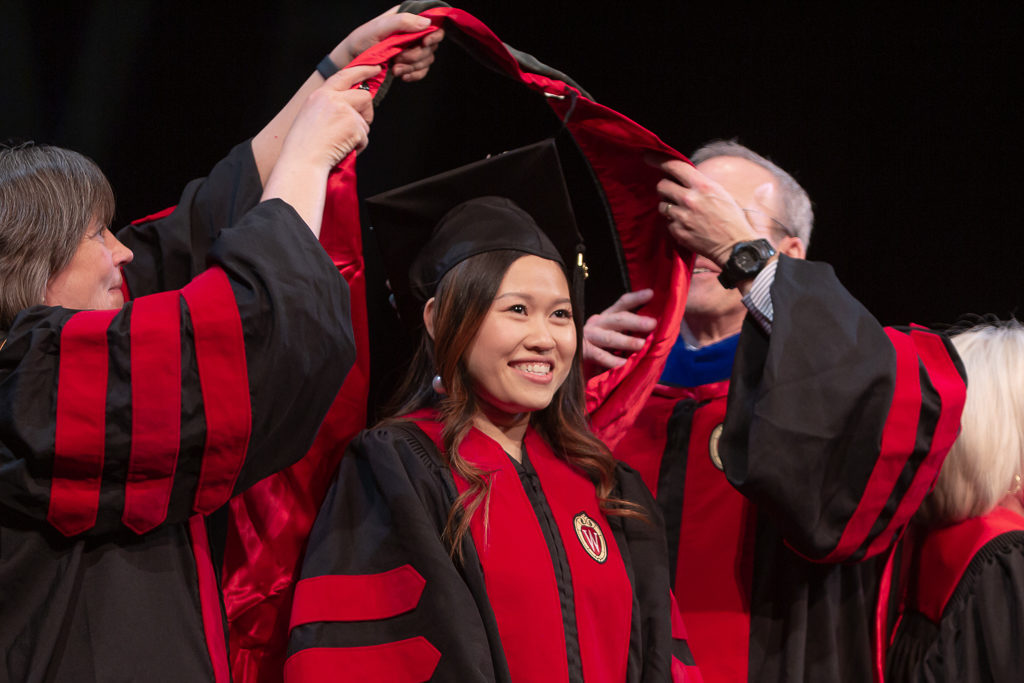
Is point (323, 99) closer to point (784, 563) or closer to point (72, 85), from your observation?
point (72, 85)

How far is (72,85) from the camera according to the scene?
2.72 metres

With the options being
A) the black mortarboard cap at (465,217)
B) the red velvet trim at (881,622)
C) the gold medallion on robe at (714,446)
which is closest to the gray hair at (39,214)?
the black mortarboard cap at (465,217)

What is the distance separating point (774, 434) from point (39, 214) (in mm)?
1527

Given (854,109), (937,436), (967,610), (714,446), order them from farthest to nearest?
(854,109) → (714,446) → (967,610) → (937,436)

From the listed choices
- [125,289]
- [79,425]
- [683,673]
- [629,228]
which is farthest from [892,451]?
[125,289]

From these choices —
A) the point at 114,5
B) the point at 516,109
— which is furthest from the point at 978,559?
the point at 114,5

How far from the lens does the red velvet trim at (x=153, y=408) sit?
1.52m

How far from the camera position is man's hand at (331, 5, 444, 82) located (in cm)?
215

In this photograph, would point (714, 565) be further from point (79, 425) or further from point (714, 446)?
point (79, 425)

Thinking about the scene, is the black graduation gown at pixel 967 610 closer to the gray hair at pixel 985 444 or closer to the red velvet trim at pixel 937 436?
the gray hair at pixel 985 444

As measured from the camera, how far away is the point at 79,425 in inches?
58.7

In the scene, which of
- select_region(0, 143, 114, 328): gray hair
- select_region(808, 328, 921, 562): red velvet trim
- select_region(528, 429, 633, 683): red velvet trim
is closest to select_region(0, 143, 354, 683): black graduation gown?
select_region(0, 143, 114, 328): gray hair

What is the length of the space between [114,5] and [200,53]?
0.88ft

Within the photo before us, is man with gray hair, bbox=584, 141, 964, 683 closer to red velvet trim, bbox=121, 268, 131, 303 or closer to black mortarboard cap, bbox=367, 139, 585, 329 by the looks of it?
black mortarboard cap, bbox=367, 139, 585, 329
